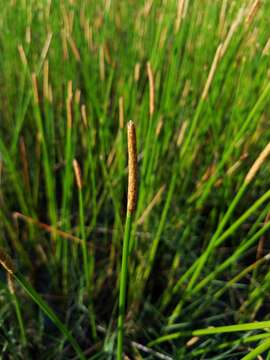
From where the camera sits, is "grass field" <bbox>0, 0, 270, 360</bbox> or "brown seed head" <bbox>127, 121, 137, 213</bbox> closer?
"brown seed head" <bbox>127, 121, 137, 213</bbox>

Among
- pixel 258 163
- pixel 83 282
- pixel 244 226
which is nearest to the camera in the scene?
pixel 258 163

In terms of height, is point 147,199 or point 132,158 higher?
point 132,158

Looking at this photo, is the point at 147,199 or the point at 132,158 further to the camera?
the point at 147,199

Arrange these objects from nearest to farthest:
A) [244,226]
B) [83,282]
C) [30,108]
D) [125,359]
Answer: [125,359] → [83,282] → [244,226] → [30,108]

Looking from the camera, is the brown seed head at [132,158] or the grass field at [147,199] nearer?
the brown seed head at [132,158]

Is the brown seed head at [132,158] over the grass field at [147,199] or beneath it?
over

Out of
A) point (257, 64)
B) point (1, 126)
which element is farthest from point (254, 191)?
point (1, 126)

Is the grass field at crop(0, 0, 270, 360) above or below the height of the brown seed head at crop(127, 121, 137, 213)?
below

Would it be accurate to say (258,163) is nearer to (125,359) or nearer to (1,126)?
(125,359)
